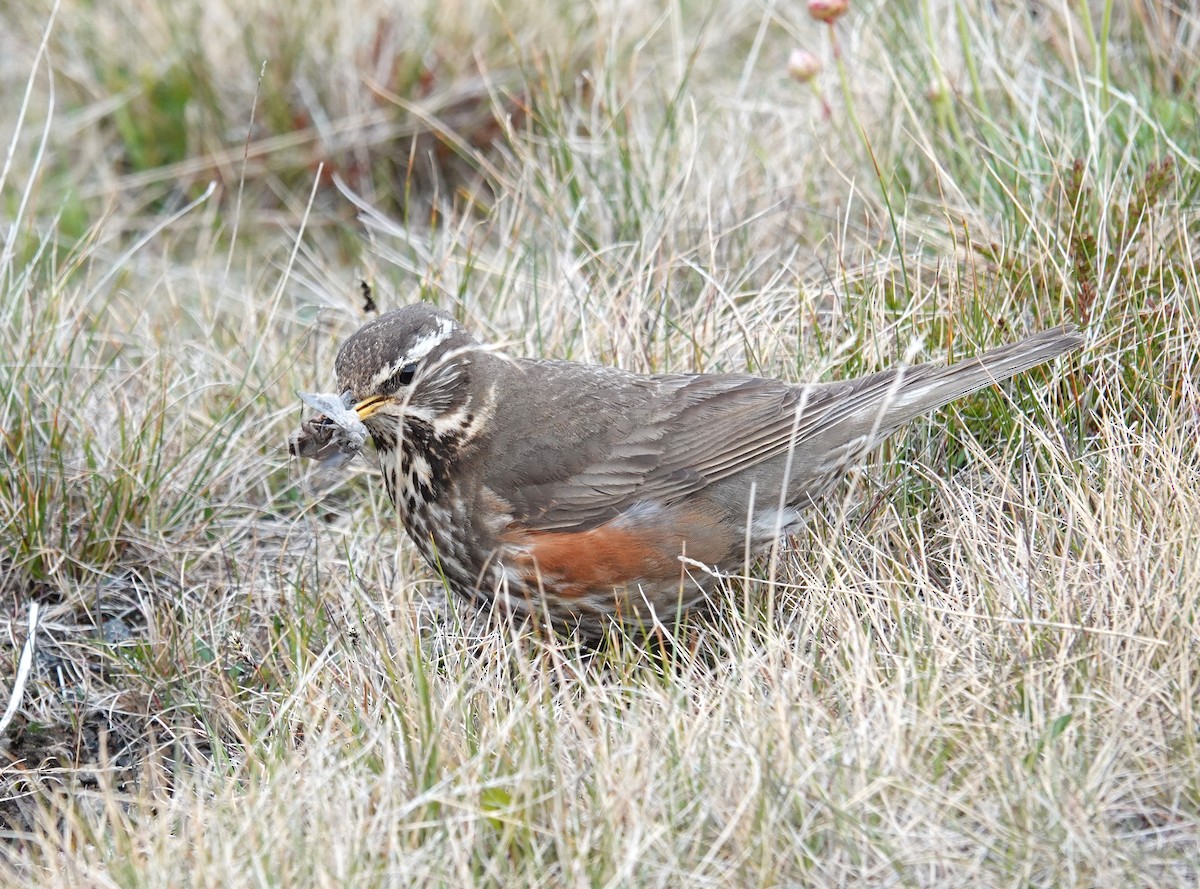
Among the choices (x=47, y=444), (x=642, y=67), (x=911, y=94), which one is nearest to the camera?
(x=47, y=444)

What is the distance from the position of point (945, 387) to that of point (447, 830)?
88.3 inches

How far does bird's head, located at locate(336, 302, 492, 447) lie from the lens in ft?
15.0

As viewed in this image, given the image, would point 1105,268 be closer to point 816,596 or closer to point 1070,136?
point 1070,136

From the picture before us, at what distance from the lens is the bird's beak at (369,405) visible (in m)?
4.57

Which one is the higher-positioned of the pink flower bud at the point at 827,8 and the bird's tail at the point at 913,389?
the pink flower bud at the point at 827,8

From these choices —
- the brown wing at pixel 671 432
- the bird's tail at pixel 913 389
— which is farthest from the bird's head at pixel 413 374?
the bird's tail at pixel 913 389

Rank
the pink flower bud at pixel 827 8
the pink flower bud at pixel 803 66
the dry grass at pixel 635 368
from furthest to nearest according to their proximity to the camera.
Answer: the pink flower bud at pixel 803 66
the pink flower bud at pixel 827 8
the dry grass at pixel 635 368

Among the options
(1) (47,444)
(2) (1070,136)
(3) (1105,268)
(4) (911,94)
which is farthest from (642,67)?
(1) (47,444)

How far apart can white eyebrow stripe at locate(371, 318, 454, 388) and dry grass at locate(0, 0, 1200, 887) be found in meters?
0.72

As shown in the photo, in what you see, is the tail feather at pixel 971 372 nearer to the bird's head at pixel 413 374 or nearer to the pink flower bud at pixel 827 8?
the bird's head at pixel 413 374

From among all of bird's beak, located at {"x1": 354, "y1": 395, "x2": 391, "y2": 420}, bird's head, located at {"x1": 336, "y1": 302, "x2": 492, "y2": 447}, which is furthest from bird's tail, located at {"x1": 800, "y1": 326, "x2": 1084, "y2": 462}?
bird's beak, located at {"x1": 354, "y1": 395, "x2": 391, "y2": 420}

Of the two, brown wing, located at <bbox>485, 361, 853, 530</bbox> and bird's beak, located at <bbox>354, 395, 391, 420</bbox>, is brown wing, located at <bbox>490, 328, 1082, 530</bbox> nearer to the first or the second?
brown wing, located at <bbox>485, 361, 853, 530</bbox>

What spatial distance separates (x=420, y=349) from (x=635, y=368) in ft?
3.74

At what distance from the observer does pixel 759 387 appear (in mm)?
4980
